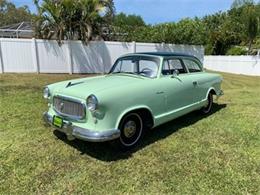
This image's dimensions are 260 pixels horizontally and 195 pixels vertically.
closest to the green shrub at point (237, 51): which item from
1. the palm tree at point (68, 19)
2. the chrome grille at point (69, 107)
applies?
the palm tree at point (68, 19)

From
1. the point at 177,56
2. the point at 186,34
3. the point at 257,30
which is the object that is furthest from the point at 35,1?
the point at 257,30

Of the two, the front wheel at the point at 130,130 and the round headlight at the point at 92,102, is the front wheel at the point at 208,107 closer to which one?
the front wheel at the point at 130,130

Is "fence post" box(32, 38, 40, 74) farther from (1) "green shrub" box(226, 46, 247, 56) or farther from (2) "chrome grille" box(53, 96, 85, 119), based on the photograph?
(1) "green shrub" box(226, 46, 247, 56)

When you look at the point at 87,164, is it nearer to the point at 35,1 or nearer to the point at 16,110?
the point at 16,110

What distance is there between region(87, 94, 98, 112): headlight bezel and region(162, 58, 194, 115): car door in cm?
172

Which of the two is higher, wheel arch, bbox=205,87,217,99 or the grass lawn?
wheel arch, bbox=205,87,217,99

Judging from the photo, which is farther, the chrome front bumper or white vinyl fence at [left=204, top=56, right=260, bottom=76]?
white vinyl fence at [left=204, top=56, right=260, bottom=76]

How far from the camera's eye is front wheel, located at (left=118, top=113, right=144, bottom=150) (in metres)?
4.82

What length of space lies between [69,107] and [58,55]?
35.8ft

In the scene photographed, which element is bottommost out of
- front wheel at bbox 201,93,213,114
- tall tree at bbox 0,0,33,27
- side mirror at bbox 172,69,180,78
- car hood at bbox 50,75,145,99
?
front wheel at bbox 201,93,213,114

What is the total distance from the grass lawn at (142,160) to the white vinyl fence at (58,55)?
8251 millimetres

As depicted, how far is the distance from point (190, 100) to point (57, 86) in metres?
2.92

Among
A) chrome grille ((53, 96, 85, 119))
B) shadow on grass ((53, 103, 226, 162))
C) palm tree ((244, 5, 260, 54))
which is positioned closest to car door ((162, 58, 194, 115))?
shadow on grass ((53, 103, 226, 162))

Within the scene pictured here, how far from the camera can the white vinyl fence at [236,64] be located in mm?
22125
